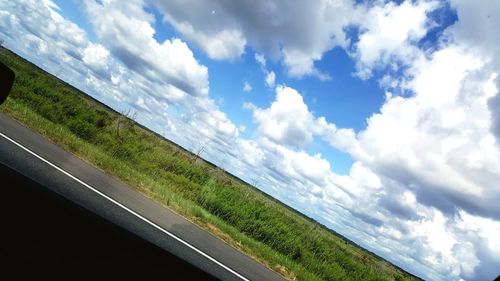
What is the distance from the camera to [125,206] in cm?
981

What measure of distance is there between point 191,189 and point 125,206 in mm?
8628

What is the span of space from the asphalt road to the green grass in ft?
3.88

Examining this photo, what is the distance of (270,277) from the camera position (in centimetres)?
1000

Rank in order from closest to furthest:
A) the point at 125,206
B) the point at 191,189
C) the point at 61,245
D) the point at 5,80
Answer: the point at 61,245 < the point at 5,80 < the point at 125,206 < the point at 191,189

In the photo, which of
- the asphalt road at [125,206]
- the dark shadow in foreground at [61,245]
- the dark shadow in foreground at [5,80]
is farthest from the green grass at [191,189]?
the dark shadow in foreground at [5,80]

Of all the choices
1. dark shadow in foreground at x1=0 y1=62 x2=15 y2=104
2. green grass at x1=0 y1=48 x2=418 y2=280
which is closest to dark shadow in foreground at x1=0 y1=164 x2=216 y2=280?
dark shadow in foreground at x1=0 y1=62 x2=15 y2=104

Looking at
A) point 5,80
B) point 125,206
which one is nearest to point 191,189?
point 125,206

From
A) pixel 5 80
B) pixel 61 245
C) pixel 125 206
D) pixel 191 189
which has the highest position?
pixel 5 80

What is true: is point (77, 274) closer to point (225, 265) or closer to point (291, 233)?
point (225, 265)

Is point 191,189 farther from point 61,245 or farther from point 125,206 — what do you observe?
point 61,245

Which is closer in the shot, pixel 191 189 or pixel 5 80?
pixel 5 80

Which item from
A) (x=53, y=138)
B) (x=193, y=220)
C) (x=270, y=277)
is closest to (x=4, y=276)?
(x=270, y=277)

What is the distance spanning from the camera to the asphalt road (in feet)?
27.2

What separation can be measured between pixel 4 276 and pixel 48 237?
116 mm
